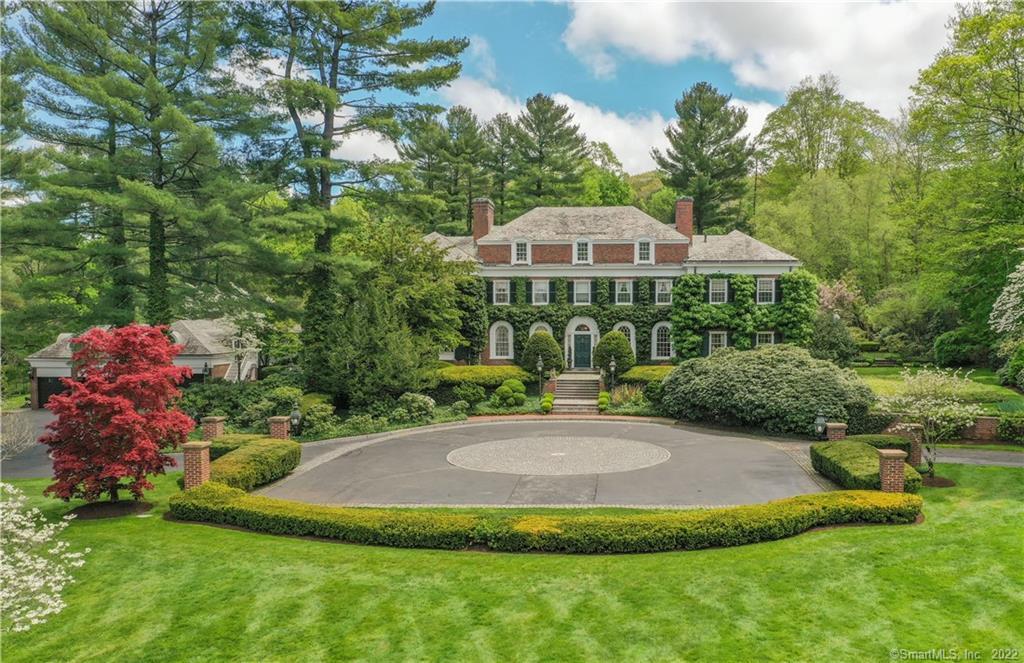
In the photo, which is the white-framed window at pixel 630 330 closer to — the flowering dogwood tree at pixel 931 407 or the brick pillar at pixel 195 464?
the flowering dogwood tree at pixel 931 407

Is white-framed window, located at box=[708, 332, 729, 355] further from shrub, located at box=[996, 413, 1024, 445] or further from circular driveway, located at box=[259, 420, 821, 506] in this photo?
shrub, located at box=[996, 413, 1024, 445]

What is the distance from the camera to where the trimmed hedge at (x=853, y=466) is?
1380cm

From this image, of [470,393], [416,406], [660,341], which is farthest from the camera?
[660,341]

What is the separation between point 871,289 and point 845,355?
1415 cm

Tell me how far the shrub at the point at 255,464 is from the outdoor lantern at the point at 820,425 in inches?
667

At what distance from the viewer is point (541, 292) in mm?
36750

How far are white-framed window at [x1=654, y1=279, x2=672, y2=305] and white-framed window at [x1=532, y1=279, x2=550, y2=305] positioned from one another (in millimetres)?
6467

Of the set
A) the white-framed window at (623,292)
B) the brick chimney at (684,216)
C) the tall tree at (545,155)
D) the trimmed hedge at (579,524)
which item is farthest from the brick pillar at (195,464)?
the tall tree at (545,155)

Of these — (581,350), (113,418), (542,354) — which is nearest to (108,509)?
(113,418)

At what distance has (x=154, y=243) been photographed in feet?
86.7

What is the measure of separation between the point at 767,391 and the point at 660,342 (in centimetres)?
1336

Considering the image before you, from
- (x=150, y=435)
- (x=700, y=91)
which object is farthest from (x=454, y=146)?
(x=150, y=435)

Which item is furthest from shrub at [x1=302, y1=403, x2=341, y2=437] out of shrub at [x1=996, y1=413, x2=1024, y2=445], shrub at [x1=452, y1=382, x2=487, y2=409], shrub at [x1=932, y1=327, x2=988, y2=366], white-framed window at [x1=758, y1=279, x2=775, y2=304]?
shrub at [x1=932, y1=327, x2=988, y2=366]

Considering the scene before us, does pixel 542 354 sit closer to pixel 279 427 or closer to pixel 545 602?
pixel 279 427
